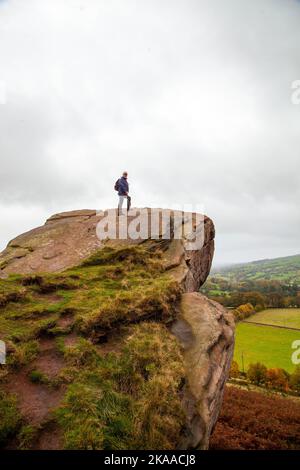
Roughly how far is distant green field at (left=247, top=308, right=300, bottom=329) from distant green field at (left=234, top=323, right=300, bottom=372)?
6.38 metres

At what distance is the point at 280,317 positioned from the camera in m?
103

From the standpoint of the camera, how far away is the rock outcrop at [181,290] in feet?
27.1

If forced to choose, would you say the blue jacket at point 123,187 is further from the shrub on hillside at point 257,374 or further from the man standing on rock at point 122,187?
the shrub on hillside at point 257,374

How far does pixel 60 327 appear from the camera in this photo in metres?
9.69

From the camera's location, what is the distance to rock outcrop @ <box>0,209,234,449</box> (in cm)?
826

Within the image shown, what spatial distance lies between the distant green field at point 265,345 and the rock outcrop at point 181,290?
6121cm

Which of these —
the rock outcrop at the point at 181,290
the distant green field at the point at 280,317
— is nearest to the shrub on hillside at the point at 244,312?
the distant green field at the point at 280,317

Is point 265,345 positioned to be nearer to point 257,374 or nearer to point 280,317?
point 257,374

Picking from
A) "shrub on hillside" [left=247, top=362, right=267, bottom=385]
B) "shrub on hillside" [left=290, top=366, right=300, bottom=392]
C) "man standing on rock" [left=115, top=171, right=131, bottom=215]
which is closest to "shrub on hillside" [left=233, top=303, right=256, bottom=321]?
"shrub on hillside" [left=247, top=362, right=267, bottom=385]

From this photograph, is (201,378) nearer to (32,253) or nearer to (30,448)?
(30,448)

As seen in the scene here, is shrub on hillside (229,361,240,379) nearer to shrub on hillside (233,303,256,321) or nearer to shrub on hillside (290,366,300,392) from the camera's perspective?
shrub on hillside (290,366,300,392)

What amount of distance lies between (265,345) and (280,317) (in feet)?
96.3

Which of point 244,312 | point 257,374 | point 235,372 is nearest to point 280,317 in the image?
point 244,312

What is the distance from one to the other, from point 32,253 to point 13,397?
11.8 metres
